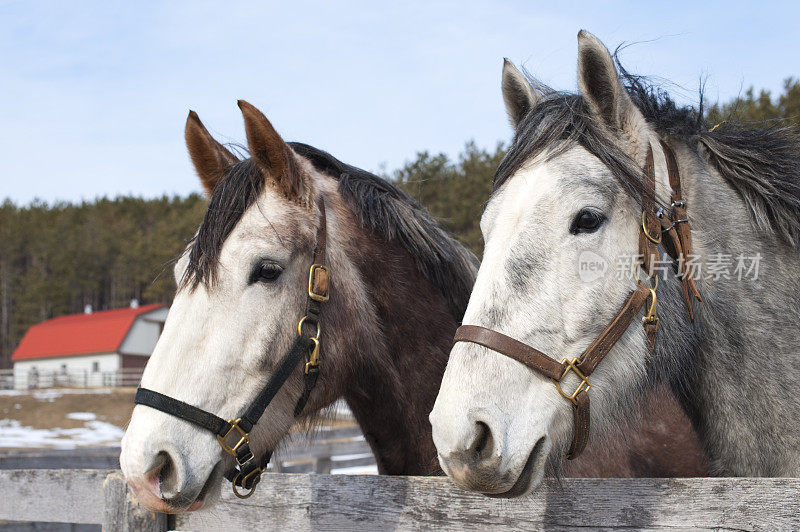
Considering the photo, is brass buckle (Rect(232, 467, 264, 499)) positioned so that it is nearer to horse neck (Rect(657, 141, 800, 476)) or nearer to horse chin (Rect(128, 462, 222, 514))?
horse chin (Rect(128, 462, 222, 514))

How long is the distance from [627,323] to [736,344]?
24.3 inches

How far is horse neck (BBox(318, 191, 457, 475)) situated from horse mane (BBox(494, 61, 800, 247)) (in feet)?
3.35

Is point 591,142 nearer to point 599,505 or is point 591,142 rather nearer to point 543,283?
point 543,283

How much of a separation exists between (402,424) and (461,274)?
916 millimetres

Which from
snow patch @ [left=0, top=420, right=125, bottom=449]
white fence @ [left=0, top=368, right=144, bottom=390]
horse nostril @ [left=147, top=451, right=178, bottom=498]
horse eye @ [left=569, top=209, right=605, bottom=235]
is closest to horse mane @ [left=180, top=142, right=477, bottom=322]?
horse nostril @ [left=147, top=451, right=178, bottom=498]

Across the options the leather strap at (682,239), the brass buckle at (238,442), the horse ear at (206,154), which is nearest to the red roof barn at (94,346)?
the horse ear at (206,154)

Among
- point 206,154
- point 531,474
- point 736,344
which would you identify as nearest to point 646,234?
point 736,344

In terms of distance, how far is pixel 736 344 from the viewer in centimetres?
255

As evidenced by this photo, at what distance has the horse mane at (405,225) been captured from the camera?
3574mm

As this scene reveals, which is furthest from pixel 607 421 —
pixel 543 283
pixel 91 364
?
pixel 91 364

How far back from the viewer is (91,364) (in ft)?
152

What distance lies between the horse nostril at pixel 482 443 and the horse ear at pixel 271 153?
1.76 m

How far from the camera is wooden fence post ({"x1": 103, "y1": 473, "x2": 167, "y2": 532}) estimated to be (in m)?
3.10

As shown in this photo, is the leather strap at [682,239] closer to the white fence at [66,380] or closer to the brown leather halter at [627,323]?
the brown leather halter at [627,323]
